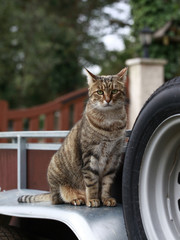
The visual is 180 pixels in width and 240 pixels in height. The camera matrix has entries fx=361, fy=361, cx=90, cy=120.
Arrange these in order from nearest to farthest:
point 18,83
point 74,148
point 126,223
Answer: point 126,223 < point 74,148 < point 18,83

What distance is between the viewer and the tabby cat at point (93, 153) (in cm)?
220

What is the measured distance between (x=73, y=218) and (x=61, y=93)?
17.3 m

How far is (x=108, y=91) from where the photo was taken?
2.27 metres

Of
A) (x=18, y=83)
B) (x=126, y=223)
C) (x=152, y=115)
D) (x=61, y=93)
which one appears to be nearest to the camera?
(x=152, y=115)

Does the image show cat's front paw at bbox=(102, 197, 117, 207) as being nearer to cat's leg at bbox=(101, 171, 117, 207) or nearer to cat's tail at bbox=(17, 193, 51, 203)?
cat's leg at bbox=(101, 171, 117, 207)

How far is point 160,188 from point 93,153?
671mm

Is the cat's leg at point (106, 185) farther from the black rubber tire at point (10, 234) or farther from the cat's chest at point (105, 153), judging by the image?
the black rubber tire at point (10, 234)

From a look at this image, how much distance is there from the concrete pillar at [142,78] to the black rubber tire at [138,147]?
5.38 meters

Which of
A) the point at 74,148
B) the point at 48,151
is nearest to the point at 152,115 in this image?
the point at 74,148

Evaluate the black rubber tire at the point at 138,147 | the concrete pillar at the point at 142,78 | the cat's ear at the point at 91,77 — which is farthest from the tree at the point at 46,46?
the black rubber tire at the point at 138,147

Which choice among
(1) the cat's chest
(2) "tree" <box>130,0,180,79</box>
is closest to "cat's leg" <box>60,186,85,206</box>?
(1) the cat's chest

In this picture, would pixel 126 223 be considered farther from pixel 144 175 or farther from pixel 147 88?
pixel 147 88

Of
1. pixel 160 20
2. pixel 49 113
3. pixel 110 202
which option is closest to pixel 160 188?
pixel 110 202

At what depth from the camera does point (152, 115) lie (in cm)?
154
